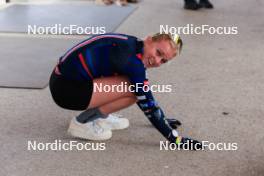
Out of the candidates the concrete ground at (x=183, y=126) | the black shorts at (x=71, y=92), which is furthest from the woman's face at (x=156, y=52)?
the concrete ground at (x=183, y=126)

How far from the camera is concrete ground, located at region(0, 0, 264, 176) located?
1.97 meters

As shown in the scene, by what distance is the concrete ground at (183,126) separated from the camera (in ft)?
6.47

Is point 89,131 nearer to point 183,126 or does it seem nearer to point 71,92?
point 71,92

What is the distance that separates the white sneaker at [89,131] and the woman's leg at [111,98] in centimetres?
8

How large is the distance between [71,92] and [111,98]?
180 millimetres

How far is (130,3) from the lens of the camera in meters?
5.27

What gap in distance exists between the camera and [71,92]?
6.86 ft

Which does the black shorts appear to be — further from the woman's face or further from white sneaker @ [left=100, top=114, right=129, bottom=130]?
the woman's face

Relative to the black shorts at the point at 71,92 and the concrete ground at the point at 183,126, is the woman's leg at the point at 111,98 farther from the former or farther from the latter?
the concrete ground at the point at 183,126

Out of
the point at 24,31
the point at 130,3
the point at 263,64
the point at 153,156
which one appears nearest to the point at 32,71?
the point at 24,31

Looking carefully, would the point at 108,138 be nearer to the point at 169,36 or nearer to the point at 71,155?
the point at 71,155

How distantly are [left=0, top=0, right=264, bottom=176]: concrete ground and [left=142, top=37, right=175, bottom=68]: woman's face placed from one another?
0.42 metres

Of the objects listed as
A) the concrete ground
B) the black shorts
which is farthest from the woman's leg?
the concrete ground

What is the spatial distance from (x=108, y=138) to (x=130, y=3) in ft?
10.7
